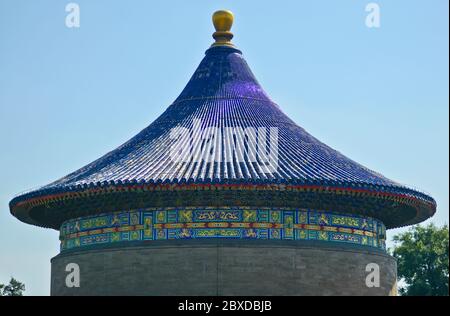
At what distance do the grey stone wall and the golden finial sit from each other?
26.8 feet

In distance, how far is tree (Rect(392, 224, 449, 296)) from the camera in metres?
43.5

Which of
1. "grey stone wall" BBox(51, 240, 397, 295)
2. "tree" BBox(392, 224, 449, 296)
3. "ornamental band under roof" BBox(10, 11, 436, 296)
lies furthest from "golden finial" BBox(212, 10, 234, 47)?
"tree" BBox(392, 224, 449, 296)

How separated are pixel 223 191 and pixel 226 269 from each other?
1803 mm

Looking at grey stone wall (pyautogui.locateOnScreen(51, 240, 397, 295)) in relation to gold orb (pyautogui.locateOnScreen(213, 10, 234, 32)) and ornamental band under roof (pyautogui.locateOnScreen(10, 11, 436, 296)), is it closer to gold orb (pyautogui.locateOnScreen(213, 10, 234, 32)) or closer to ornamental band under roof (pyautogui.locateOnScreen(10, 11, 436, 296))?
ornamental band under roof (pyautogui.locateOnScreen(10, 11, 436, 296))

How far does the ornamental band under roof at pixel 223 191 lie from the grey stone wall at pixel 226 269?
0.31 meters

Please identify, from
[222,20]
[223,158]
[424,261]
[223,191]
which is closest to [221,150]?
[223,158]

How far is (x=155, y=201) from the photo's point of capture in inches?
1137

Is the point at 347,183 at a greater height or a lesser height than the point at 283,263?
greater

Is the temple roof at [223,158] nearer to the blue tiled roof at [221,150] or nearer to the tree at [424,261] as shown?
the blue tiled roof at [221,150]

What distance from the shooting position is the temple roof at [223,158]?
28219 mm

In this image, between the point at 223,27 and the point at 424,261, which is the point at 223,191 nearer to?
the point at 223,27
